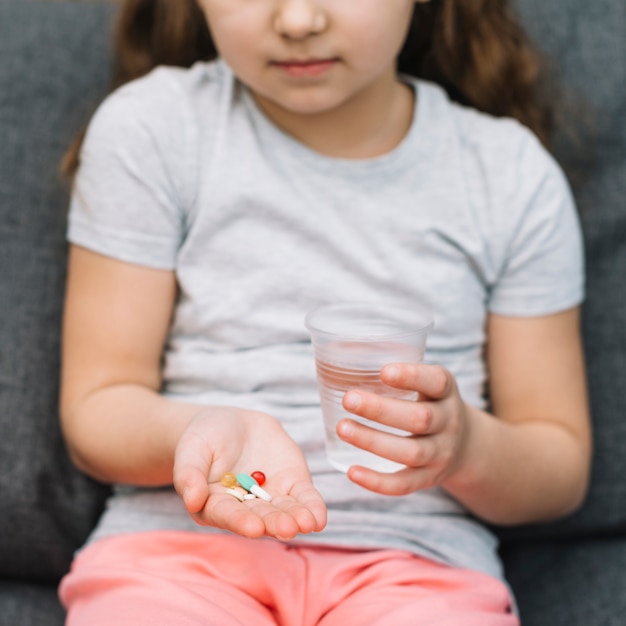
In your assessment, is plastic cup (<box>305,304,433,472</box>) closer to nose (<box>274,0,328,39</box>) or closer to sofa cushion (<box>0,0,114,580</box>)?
nose (<box>274,0,328,39</box>)

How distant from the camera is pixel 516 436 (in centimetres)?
120

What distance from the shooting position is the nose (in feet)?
3.48

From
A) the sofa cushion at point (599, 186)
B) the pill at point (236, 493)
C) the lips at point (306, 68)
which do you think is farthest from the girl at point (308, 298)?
the pill at point (236, 493)

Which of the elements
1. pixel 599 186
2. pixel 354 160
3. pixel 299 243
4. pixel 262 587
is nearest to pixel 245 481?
pixel 262 587

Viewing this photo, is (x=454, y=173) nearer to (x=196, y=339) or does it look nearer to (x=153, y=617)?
(x=196, y=339)

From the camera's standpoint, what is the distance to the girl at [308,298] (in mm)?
1078

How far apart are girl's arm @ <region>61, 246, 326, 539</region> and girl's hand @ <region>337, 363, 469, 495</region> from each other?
0.26 feet

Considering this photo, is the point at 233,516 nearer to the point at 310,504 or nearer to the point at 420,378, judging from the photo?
the point at 310,504

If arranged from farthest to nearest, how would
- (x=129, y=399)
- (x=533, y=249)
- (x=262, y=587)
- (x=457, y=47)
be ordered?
(x=457, y=47) → (x=533, y=249) → (x=129, y=399) → (x=262, y=587)

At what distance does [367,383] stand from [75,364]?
47cm

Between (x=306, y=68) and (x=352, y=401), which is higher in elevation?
(x=306, y=68)

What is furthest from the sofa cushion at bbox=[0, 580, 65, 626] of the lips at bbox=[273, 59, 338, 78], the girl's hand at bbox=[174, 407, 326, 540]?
the lips at bbox=[273, 59, 338, 78]

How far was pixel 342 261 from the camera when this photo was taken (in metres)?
1.24

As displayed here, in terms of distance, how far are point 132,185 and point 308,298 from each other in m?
0.28
